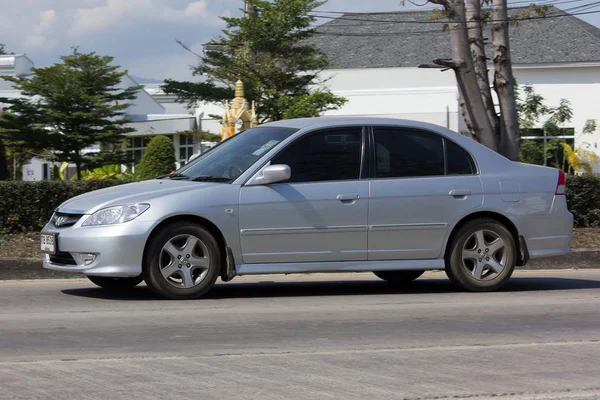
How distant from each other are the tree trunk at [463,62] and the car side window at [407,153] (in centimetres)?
681

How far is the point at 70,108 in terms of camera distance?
36656 millimetres

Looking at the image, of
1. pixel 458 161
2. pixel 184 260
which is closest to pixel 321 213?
pixel 184 260

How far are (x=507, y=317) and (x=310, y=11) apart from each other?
33.8 m

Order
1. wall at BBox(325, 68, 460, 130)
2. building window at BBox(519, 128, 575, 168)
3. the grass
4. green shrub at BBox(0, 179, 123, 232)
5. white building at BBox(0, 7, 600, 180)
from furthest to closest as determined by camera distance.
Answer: white building at BBox(0, 7, 600, 180), wall at BBox(325, 68, 460, 130), building window at BBox(519, 128, 575, 168), green shrub at BBox(0, 179, 123, 232), the grass

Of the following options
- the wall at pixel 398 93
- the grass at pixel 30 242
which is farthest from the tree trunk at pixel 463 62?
the wall at pixel 398 93

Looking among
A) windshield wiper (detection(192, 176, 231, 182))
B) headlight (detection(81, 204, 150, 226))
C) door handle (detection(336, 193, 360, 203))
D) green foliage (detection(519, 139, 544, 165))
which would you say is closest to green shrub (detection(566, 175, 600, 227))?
door handle (detection(336, 193, 360, 203))

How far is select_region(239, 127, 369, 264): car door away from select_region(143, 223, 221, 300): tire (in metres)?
0.34

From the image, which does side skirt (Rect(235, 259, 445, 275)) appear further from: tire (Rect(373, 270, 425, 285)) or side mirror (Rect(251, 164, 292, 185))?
tire (Rect(373, 270, 425, 285))

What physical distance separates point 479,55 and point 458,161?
827 cm

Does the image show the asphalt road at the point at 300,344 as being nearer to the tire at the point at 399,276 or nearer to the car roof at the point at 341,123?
the tire at the point at 399,276

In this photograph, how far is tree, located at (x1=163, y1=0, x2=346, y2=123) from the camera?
131 ft

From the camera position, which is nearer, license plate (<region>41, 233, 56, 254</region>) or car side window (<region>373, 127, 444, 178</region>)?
license plate (<region>41, 233, 56, 254</region>)

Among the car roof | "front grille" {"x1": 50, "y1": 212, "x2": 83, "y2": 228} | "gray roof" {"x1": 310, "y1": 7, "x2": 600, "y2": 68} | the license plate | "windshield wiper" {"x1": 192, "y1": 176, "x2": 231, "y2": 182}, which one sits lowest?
the license plate

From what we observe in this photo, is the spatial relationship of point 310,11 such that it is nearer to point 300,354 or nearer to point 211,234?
point 211,234
